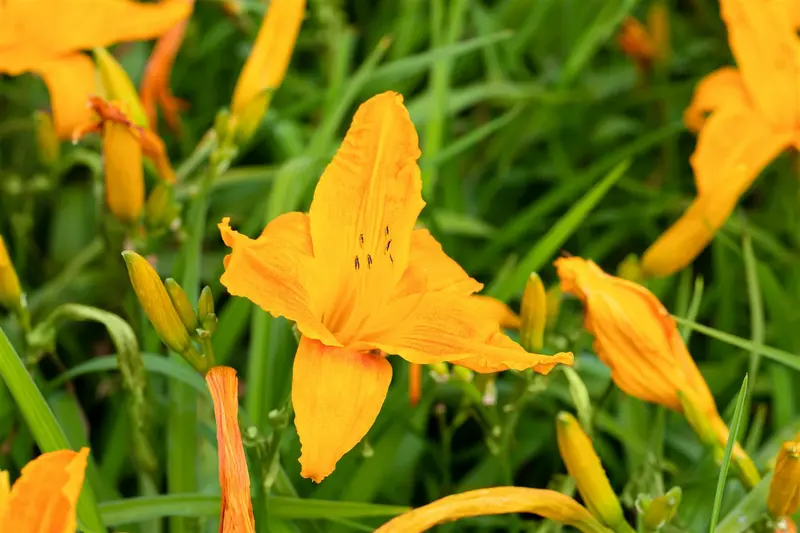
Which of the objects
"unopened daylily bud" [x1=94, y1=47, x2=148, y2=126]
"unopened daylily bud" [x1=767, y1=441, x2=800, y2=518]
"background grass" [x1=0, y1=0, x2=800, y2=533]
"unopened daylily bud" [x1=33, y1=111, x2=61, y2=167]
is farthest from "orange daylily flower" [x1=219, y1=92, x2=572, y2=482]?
"unopened daylily bud" [x1=33, y1=111, x2=61, y2=167]

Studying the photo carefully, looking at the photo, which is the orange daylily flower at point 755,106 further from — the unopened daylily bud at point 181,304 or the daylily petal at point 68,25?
the daylily petal at point 68,25

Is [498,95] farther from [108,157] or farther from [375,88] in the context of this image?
[108,157]

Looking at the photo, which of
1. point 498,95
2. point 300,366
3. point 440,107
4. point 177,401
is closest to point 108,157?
point 177,401

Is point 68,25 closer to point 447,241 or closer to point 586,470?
point 447,241

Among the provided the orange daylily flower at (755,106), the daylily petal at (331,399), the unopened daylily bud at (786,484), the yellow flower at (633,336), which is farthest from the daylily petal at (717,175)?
the daylily petal at (331,399)

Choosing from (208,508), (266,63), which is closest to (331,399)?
(208,508)

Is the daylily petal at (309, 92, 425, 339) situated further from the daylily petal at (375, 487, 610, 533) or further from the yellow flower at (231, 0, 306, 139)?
the yellow flower at (231, 0, 306, 139)

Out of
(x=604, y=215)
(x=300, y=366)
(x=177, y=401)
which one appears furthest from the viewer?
(x=604, y=215)
